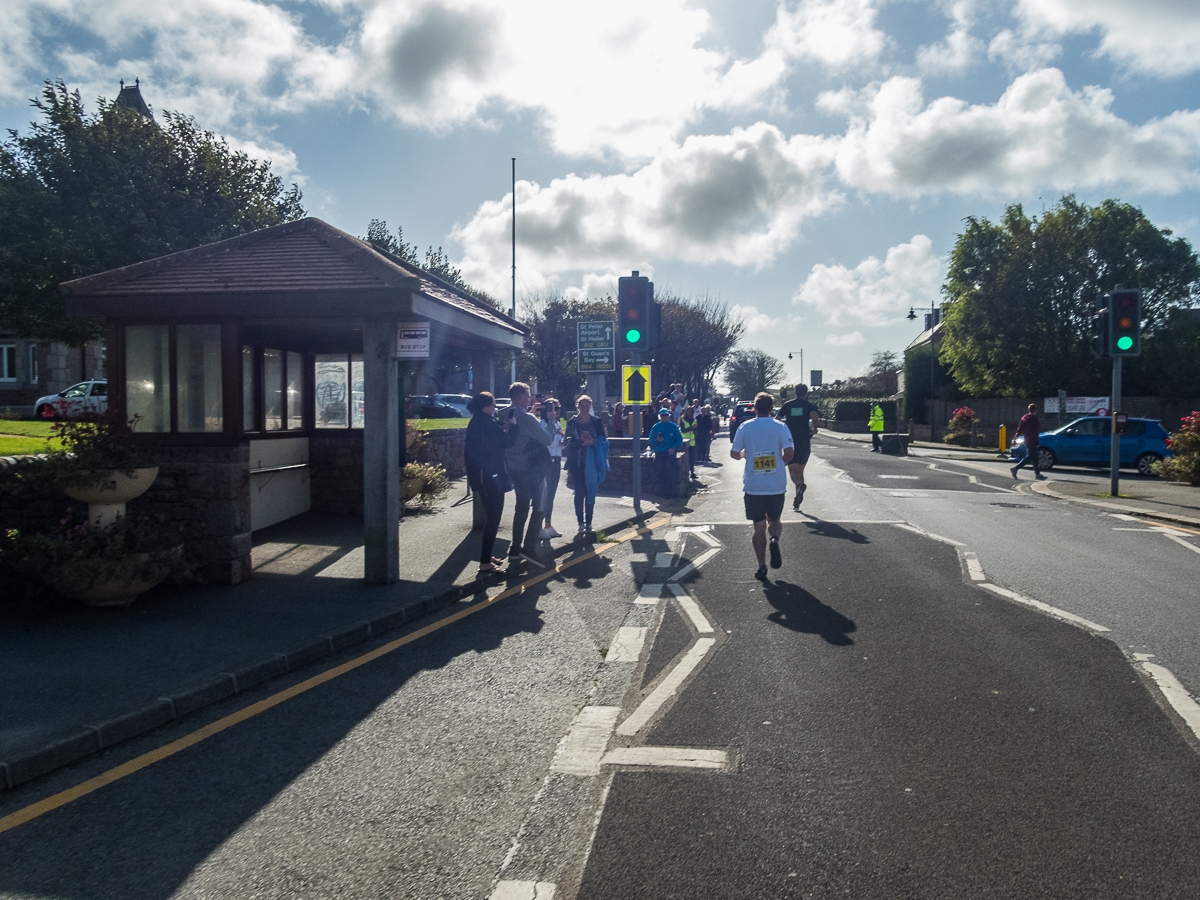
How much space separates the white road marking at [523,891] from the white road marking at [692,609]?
3540 millimetres

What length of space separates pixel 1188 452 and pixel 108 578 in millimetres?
19737

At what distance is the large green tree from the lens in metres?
42.9

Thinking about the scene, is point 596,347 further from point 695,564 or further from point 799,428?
point 695,564

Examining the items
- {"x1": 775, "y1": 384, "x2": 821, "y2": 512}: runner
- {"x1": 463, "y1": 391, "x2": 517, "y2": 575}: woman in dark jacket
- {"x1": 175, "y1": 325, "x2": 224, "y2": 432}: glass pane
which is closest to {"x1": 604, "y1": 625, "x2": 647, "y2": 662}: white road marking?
{"x1": 463, "y1": 391, "x2": 517, "y2": 575}: woman in dark jacket

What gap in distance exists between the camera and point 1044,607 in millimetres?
6988

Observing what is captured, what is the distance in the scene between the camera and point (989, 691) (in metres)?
4.89

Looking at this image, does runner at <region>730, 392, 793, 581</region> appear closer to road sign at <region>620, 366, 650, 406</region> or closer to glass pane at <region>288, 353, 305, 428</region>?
road sign at <region>620, 366, 650, 406</region>

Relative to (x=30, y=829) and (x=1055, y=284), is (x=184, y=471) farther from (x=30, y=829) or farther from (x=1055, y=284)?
(x=1055, y=284)

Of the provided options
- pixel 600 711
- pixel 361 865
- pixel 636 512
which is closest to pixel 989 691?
pixel 600 711

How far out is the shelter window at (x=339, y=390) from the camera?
1221 cm

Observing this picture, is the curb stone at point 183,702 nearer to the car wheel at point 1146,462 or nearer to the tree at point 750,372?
the car wheel at point 1146,462

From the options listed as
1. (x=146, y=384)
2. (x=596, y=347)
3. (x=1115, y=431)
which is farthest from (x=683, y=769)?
(x=596, y=347)

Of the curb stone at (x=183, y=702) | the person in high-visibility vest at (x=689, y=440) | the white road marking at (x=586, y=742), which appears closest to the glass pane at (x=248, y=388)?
the curb stone at (x=183, y=702)

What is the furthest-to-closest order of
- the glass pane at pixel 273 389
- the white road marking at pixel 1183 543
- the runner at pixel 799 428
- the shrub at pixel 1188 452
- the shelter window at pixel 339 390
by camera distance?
1. the shrub at pixel 1188 452
2. the runner at pixel 799 428
3. the shelter window at pixel 339 390
4. the glass pane at pixel 273 389
5. the white road marking at pixel 1183 543
